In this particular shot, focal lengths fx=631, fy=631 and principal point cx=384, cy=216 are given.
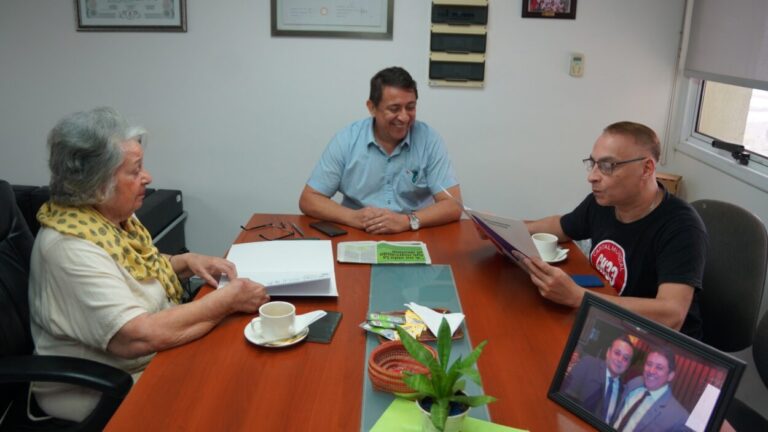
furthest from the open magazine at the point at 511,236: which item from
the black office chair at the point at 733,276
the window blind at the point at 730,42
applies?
the window blind at the point at 730,42

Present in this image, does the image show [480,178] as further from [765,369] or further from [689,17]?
[765,369]

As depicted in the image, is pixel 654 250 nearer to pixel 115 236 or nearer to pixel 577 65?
pixel 115 236

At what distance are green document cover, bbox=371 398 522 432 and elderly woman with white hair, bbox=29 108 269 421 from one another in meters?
0.53

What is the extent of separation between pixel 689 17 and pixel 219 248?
284 centimetres

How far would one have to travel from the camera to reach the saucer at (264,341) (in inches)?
54.9

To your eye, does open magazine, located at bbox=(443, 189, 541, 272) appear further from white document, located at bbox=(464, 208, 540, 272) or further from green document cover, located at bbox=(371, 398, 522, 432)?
green document cover, located at bbox=(371, 398, 522, 432)

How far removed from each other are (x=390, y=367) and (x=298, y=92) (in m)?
2.39

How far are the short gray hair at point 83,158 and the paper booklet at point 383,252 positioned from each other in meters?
0.72

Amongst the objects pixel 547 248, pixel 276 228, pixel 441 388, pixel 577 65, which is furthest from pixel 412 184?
pixel 441 388

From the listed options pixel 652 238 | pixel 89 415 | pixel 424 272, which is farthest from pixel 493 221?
pixel 89 415

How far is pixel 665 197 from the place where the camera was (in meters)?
1.80

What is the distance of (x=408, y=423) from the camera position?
3.72 feet

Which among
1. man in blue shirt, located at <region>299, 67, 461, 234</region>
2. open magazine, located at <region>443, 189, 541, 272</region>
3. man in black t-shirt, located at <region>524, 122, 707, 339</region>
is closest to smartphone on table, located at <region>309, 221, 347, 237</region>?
man in blue shirt, located at <region>299, 67, 461, 234</region>

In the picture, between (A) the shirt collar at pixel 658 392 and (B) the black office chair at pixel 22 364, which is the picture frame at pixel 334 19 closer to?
(B) the black office chair at pixel 22 364
